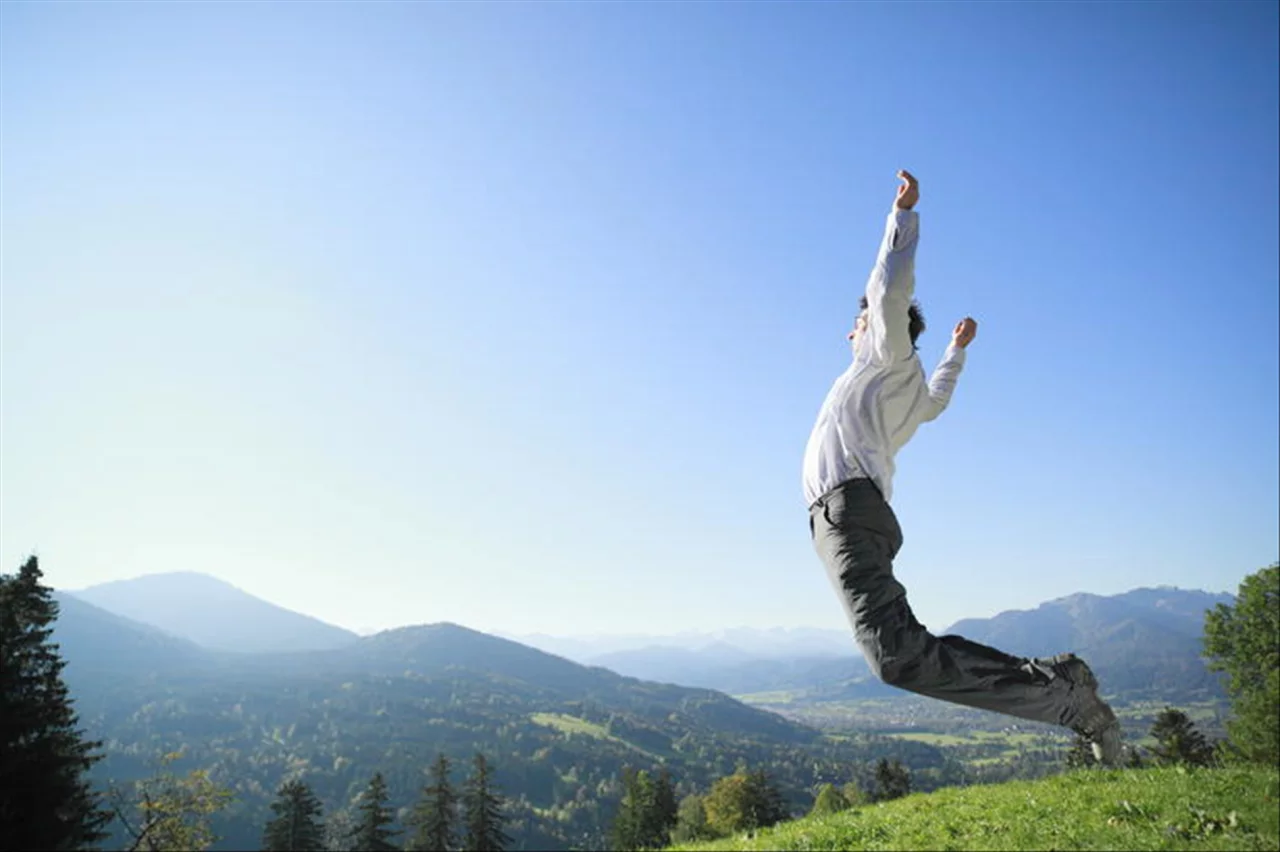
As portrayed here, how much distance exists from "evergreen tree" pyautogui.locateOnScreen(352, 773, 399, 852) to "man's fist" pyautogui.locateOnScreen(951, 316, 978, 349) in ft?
174

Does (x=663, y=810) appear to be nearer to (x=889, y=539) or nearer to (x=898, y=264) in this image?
(x=889, y=539)

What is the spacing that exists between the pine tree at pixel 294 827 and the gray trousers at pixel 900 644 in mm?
56331

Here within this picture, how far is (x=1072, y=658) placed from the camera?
4164 mm

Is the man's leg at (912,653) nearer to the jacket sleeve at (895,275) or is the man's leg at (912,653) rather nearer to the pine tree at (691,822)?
the jacket sleeve at (895,275)

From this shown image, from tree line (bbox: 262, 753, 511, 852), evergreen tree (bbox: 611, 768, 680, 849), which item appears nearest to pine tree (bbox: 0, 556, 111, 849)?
tree line (bbox: 262, 753, 511, 852)

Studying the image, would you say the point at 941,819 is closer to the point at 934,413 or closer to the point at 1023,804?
the point at 1023,804

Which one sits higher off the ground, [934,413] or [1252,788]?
[934,413]

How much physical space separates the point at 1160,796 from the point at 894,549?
643 cm

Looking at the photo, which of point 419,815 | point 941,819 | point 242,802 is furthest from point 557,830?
point 941,819

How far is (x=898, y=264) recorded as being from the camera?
4.04 m

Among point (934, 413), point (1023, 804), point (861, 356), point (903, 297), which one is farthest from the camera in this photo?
point (1023, 804)

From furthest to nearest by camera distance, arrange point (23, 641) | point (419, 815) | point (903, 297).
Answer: point (419, 815) → point (23, 641) → point (903, 297)

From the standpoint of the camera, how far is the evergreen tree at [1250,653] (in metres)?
35.9

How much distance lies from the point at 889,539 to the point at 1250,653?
5200 centimetres
